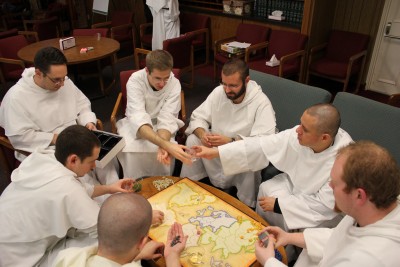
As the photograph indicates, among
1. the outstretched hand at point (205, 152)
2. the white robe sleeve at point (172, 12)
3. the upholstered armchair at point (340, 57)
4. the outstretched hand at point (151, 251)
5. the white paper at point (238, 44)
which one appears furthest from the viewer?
the white robe sleeve at point (172, 12)

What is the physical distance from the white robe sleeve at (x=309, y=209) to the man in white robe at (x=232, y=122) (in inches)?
23.7

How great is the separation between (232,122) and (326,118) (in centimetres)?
106

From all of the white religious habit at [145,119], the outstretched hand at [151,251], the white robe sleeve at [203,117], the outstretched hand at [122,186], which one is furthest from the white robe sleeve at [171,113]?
the outstretched hand at [151,251]

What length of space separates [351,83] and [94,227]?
15.9 ft

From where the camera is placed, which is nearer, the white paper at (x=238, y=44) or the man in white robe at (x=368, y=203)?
the man in white robe at (x=368, y=203)

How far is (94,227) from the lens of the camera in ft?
5.92

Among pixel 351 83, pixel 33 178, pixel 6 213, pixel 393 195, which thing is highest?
pixel 393 195

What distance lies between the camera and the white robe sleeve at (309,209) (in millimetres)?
2092

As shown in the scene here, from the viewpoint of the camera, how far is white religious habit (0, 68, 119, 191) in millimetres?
2600

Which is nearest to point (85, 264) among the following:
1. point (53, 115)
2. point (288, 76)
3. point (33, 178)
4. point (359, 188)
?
point (33, 178)

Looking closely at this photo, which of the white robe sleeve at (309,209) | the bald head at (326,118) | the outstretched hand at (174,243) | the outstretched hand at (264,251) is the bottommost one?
the white robe sleeve at (309,209)

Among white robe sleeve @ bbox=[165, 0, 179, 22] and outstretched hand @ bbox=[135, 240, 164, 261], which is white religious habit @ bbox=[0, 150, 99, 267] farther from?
white robe sleeve @ bbox=[165, 0, 179, 22]

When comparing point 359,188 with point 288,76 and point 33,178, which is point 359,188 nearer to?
point 33,178

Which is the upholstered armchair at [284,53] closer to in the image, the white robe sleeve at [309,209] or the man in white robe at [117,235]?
the white robe sleeve at [309,209]
